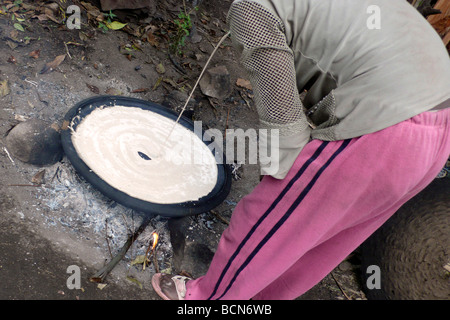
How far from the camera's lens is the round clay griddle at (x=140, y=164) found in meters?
2.03

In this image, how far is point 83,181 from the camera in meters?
2.33

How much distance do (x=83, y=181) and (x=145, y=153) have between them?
405 mm

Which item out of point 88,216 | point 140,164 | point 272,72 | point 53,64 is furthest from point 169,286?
point 53,64

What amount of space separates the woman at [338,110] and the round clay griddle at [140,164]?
0.66 metres

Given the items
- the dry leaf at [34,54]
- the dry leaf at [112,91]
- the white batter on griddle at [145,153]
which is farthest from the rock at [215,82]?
the dry leaf at [34,54]

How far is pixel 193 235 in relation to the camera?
2.55 m

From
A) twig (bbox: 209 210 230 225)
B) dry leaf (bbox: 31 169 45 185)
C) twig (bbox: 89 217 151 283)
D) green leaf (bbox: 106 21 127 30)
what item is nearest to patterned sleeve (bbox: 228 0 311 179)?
twig (bbox: 89 217 151 283)

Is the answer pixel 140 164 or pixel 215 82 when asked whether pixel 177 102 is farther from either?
pixel 140 164

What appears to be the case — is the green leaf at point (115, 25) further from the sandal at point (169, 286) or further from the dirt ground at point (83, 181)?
the sandal at point (169, 286)

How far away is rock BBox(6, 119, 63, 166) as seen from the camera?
2.18 m

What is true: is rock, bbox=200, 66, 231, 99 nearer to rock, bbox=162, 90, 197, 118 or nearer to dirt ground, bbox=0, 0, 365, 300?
dirt ground, bbox=0, 0, 365, 300

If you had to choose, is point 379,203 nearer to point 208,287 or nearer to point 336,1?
point 336,1
